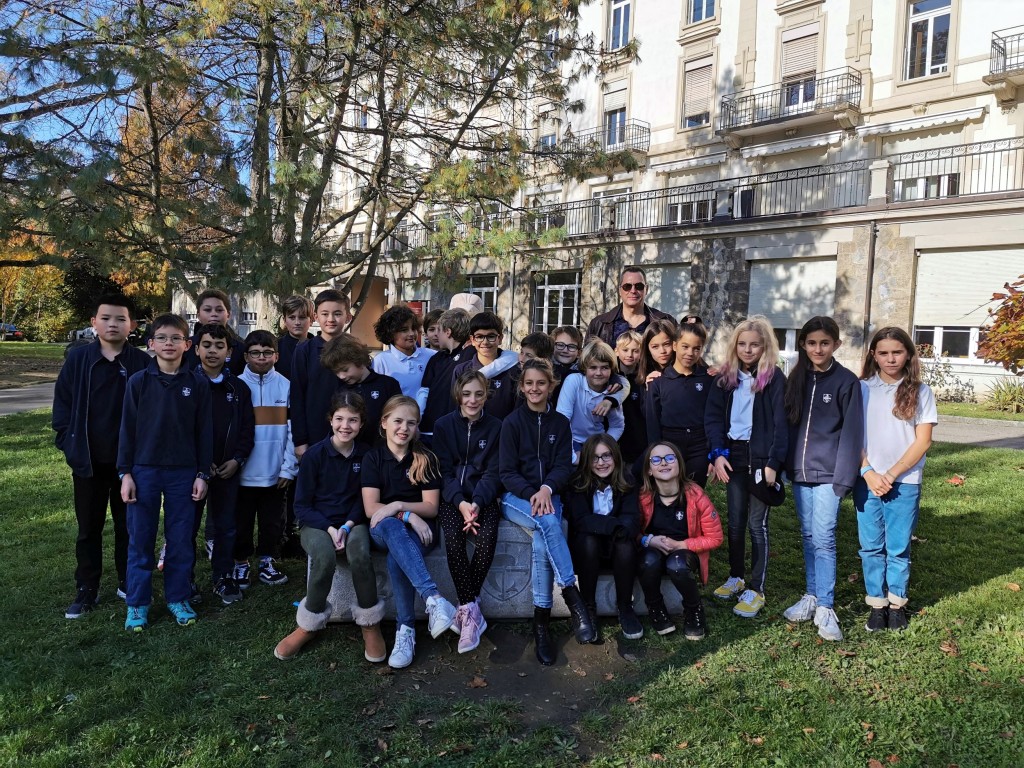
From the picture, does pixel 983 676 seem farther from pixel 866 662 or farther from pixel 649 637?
pixel 649 637

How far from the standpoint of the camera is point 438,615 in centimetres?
352

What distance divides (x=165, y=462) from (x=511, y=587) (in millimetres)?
2115

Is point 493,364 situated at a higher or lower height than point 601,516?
higher

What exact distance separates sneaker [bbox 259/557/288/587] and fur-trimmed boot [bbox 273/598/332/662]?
3.05 ft

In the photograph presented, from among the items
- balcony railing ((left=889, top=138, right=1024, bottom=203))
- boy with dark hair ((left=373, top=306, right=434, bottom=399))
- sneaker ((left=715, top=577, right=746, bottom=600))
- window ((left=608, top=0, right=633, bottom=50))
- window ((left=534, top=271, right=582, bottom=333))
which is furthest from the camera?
window ((left=608, top=0, right=633, bottom=50))

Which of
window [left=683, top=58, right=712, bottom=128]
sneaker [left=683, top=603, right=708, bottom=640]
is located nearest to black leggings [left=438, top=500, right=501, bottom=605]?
sneaker [left=683, top=603, right=708, bottom=640]

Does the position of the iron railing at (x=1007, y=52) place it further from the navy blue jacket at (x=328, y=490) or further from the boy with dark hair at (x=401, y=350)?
the navy blue jacket at (x=328, y=490)

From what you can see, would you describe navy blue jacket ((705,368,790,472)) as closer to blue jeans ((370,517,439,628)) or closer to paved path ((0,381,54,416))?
blue jeans ((370,517,439,628))

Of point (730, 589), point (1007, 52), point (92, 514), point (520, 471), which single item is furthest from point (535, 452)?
point (1007, 52)

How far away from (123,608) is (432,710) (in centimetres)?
224

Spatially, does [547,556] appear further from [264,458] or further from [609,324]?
[609,324]

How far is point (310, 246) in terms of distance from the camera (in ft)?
28.2

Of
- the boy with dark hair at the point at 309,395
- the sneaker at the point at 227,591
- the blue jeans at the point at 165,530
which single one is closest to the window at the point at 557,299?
the boy with dark hair at the point at 309,395

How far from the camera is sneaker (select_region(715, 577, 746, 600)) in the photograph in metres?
4.30
